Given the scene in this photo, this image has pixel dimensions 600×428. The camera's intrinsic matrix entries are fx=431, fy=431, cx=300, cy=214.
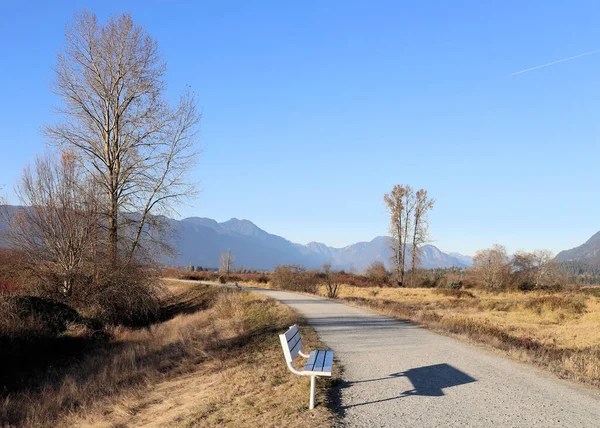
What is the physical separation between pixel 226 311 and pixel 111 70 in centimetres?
1329

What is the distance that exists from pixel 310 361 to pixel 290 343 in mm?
395

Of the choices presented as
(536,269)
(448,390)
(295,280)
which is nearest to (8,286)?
(448,390)

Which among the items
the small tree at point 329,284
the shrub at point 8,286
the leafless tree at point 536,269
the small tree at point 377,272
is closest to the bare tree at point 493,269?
the leafless tree at point 536,269

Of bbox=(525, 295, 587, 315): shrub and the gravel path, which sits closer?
the gravel path

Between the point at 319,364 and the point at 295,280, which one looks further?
the point at 295,280

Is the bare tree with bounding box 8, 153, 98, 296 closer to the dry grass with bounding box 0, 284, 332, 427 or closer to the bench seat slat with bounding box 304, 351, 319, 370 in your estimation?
the dry grass with bounding box 0, 284, 332, 427

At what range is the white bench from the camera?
5.66 m

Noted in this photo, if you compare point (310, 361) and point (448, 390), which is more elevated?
point (310, 361)

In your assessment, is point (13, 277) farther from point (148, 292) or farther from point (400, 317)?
point (400, 317)

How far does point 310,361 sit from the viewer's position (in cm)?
636

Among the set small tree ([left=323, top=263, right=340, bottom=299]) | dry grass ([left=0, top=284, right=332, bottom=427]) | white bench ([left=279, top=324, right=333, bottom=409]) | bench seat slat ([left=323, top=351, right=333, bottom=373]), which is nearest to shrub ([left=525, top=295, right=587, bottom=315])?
small tree ([left=323, top=263, right=340, bottom=299])

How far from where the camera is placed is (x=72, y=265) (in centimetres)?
1952

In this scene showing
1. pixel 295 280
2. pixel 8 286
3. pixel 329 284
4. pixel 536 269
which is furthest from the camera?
pixel 536 269

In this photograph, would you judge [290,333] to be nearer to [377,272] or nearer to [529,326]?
[529,326]
